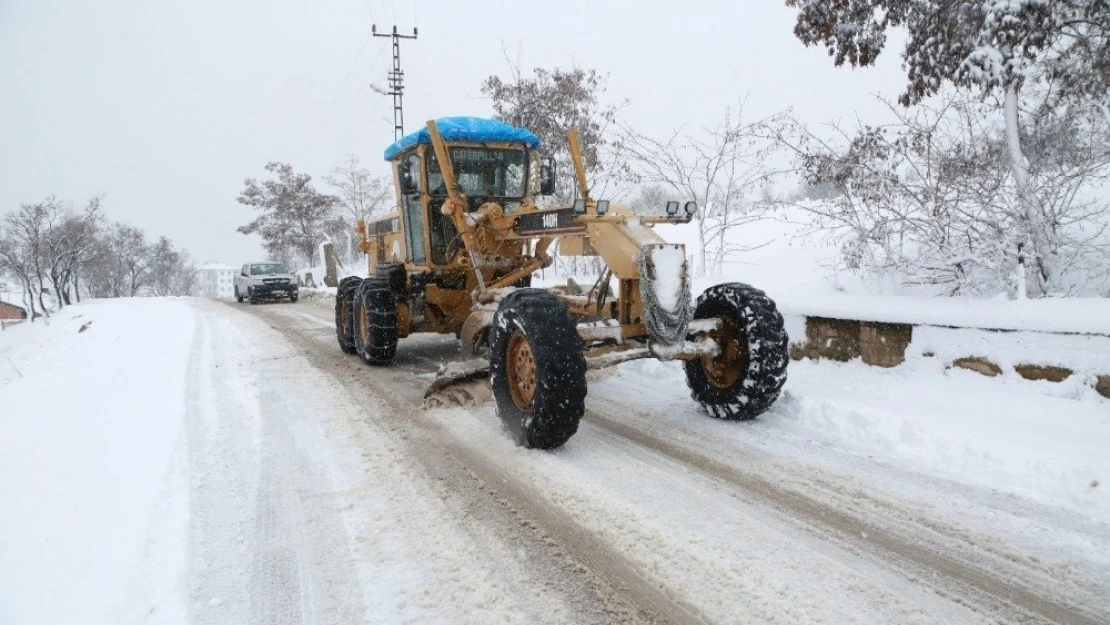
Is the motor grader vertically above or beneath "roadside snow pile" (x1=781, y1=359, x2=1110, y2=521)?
above

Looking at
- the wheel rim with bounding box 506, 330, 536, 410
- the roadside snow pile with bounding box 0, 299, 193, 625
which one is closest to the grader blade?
the wheel rim with bounding box 506, 330, 536, 410

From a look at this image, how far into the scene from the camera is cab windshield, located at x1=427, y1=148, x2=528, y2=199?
6.80 m

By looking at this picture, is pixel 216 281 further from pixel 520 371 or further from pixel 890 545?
pixel 890 545

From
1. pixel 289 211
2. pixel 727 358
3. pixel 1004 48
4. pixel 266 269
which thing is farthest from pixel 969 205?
pixel 289 211

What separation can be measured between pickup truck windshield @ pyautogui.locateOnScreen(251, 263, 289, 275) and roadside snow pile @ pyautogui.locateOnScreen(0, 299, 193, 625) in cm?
1647

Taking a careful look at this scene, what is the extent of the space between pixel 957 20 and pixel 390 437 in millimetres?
6301

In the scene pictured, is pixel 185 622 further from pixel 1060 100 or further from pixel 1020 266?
pixel 1060 100

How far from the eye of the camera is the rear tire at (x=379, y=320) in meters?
7.04

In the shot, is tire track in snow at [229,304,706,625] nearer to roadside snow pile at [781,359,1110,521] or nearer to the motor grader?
the motor grader

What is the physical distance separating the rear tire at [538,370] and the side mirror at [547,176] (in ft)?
9.60

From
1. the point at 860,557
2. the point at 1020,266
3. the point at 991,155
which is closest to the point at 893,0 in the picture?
the point at 991,155

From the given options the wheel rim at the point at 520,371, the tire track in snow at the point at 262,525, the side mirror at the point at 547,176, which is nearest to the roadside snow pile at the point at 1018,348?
the wheel rim at the point at 520,371

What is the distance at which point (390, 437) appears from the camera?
4.54 meters

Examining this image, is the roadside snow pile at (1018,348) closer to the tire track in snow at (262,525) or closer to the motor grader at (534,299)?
the motor grader at (534,299)
